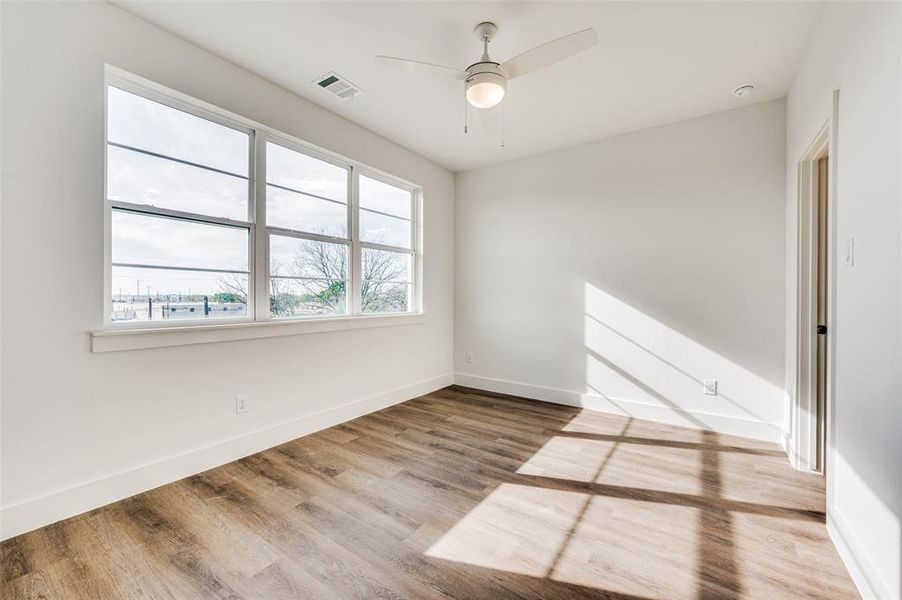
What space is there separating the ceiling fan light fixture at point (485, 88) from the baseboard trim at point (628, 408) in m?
2.92

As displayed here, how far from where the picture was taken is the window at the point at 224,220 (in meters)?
2.22

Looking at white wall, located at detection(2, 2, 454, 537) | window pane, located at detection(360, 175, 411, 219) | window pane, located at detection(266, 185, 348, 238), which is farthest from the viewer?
window pane, located at detection(360, 175, 411, 219)

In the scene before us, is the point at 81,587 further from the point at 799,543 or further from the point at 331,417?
the point at 799,543

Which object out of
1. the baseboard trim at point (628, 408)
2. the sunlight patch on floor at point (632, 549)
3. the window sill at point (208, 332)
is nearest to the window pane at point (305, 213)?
the window sill at point (208, 332)

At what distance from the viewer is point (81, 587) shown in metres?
1.51

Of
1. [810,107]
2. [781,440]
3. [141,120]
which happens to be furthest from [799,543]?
[141,120]

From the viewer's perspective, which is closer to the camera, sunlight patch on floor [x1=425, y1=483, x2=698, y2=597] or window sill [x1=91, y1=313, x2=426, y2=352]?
sunlight patch on floor [x1=425, y1=483, x2=698, y2=597]

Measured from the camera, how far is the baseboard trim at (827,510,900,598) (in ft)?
4.41

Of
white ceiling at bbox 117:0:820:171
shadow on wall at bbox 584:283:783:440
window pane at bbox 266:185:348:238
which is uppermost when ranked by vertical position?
white ceiling at bbox 117:0:820:171

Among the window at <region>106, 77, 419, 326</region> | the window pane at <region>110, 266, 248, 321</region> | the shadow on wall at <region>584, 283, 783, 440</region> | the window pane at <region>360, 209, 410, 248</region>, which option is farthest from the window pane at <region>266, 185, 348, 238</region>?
the shadow on wall at <region>584, 283, 783, 440</region>

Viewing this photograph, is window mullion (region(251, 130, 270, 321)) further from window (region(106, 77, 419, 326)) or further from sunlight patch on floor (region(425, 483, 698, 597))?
sunlight patch on floor (region(425, 483, 698, 597))

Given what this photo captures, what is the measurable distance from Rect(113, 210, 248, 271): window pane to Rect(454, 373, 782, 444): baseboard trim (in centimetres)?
291

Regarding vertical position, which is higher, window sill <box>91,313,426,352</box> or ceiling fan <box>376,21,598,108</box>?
ceiling fan <box>376,21,598,108</box>

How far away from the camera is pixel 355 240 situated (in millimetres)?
3572
